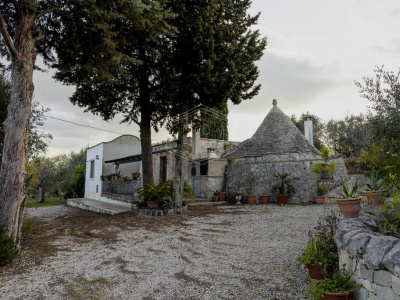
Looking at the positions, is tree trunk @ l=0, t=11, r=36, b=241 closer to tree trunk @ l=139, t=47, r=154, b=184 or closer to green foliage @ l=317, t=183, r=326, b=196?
tree trunk @ l=139, t=47, r=154, b=184

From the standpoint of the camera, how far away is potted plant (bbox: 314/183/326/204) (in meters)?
14.0

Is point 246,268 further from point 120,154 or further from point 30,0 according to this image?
point 120,154

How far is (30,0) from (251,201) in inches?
523

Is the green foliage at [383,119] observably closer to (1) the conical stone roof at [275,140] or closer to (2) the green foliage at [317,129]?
(1) the conical stone roof at [275,140]

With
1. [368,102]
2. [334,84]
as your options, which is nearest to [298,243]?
[368,102]

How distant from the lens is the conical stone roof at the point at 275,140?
16.1m

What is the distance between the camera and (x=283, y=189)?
14.5 meters

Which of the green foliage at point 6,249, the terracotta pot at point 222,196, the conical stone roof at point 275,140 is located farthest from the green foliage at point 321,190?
the green foliage at point 6,249

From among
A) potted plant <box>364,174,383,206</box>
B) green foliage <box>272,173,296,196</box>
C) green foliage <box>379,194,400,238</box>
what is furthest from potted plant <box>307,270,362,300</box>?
green foliage <box>272,173,296,196</box>

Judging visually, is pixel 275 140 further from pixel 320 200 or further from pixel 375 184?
pixel 375 184

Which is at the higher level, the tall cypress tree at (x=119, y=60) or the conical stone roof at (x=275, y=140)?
the tall cypress tree at (x=119, y=60)

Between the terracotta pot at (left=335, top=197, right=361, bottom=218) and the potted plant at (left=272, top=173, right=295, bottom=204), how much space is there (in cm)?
1057

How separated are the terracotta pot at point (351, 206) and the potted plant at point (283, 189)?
10.6 meters

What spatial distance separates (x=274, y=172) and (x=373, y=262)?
1318cm
